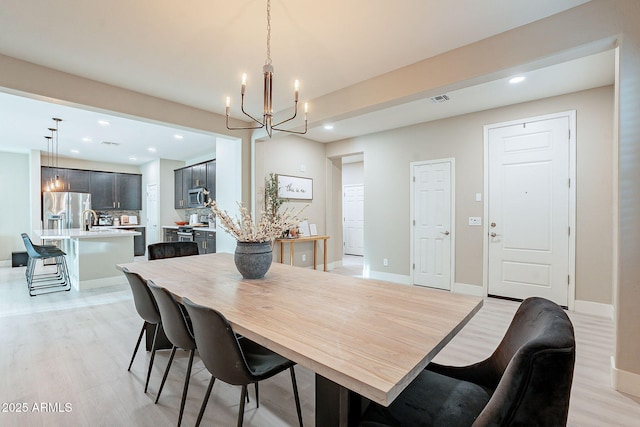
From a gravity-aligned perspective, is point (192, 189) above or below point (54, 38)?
below

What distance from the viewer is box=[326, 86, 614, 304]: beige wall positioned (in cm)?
332

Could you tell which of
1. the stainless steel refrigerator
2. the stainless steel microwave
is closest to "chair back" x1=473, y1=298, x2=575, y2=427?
the stainless steel microwave

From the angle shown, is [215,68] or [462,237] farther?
[462,237]

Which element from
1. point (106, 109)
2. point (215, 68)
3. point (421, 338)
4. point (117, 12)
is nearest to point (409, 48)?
point (215, 68)

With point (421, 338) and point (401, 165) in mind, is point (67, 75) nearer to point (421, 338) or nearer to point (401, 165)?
point (421, 338)

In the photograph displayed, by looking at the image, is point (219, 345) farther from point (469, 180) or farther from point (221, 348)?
point (469, 180)

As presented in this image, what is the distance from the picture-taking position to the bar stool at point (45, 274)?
4.34 meters

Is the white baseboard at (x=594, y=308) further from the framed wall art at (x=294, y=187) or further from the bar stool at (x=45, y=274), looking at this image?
the bar stool at (x=45, y=274)

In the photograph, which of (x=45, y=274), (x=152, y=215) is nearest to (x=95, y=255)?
(x=45, y=274)

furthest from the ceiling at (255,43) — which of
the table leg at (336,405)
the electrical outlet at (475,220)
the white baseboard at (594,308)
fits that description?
the white baseboard at (594,308)

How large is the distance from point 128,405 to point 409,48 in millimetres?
3328

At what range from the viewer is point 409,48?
253 cm

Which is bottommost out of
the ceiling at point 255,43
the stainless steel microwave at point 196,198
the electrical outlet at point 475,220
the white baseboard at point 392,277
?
the white baseboard at point 392,277

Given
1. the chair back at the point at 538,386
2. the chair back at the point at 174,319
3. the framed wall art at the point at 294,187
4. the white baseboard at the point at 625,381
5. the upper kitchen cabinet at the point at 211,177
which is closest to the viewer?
the chair back at the point at 538,386
